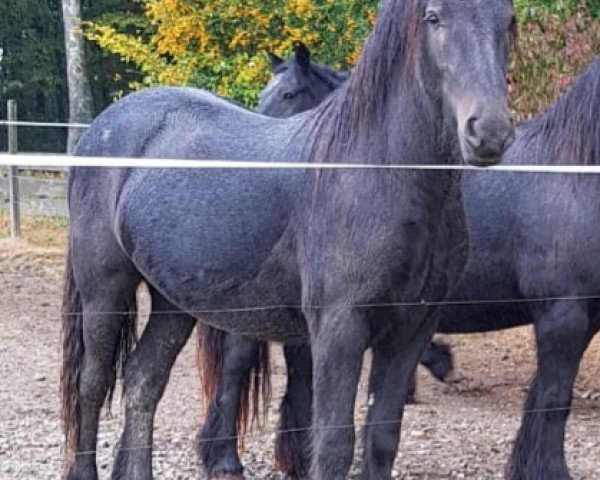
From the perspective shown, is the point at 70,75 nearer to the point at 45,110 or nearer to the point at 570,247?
the point at 45,110

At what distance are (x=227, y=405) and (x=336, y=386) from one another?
6.22 ft

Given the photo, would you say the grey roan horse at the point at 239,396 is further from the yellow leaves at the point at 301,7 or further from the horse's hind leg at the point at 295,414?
the yellow leaves at the point at 301,7

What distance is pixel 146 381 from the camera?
17.2 feet

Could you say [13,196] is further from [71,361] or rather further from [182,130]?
[182,130]

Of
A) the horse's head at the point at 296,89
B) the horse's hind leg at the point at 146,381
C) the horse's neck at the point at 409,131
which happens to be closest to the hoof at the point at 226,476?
the horse's hind leg at the point at 146,381

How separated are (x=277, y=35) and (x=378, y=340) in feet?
23.0

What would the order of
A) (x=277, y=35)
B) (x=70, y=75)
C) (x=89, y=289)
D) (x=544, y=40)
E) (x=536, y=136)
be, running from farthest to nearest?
(x=70, y=75)
(x=277, y=35)
(x=544, y=40)
(x=536, y=136)
(x=89, y=289)

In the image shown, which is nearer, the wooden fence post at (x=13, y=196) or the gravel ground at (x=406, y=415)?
the gravel ground at (x=406, y=415)

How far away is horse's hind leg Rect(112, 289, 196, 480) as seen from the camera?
5.20m

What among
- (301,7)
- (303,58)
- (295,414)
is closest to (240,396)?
(295,414)

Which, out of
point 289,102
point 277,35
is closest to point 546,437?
point 289,102

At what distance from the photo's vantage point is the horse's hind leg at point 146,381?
5199 millimetres

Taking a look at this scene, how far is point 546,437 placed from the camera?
5.28m

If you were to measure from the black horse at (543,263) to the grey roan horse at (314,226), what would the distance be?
117cm
